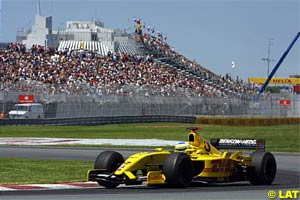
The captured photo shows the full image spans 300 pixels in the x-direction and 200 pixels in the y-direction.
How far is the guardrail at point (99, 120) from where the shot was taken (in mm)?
46816

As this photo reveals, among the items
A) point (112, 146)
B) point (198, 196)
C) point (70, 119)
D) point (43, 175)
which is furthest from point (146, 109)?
point (198, 196)

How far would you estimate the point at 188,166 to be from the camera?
15.1 m

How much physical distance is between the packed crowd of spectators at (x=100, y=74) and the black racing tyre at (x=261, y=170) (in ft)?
116

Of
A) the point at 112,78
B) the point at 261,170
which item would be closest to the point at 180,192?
the point at 261,170

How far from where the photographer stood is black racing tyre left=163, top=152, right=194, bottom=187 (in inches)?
582

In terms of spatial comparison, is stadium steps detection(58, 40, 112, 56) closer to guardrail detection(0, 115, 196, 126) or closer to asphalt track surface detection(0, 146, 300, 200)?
guardrail detection(0, 115, 196, 126)

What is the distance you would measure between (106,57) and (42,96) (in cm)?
1747

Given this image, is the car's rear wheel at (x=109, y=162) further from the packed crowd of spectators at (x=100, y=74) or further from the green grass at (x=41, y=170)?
the packed crowd of spectators at (x=100, y=74)

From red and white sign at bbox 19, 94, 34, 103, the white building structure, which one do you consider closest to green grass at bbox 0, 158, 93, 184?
red and white sign at bbox 19, 94, 34, 103

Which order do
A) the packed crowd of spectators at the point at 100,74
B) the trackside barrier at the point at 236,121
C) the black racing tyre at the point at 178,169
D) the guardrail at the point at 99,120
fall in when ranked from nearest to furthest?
the black racing tyre at the point at 178,169
the guardrail at the point at 99,120
the packed crowd of spectators at the point at 100,74
the trackside barrier at the point at 236,121

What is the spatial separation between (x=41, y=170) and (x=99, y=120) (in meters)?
33.4

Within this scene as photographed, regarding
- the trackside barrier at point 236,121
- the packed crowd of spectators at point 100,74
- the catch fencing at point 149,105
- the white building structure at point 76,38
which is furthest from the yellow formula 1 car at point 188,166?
the white building structure at point 76,38

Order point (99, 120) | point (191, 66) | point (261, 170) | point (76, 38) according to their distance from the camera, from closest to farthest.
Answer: point (261, 170)
point (99, 120)
point (191, 66)
point (76, 38)

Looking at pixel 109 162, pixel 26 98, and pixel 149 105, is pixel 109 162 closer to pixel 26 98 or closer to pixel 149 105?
pixel 26 98
